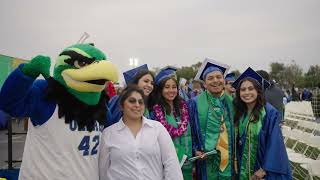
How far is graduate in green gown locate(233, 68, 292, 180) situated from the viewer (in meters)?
3.42

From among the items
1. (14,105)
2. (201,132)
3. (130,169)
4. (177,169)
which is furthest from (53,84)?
(201,132)

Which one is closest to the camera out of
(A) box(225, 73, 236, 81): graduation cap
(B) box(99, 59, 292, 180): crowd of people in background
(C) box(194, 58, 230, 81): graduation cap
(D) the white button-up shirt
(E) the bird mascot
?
(E) the bird mascot

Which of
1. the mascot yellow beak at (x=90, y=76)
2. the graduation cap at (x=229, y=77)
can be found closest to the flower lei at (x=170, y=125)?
the mascot yellow beak at (x=90, y=76)

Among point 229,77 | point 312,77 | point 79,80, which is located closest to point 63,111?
point 79,80

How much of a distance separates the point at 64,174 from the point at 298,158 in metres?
4.74

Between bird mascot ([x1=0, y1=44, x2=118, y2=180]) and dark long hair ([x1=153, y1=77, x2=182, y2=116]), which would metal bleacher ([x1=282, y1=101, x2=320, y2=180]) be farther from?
bird mascot ([x1=0, y1=44, x2=118, y2=180])

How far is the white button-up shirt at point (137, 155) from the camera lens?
263cm

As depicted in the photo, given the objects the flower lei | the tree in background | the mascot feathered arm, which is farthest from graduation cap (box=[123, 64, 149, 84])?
the tree in background

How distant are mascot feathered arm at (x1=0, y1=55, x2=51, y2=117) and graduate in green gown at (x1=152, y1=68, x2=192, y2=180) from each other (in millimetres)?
1542

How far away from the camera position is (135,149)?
2.65 m

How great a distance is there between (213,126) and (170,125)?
44 cm

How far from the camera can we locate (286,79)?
51.0 metres

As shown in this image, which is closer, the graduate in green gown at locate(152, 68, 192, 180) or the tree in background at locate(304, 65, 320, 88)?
the graduate in green gown at locate(152, 68, 192, 180)

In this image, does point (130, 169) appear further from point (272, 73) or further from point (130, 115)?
point (272, 73)
